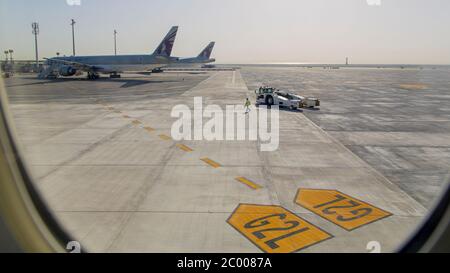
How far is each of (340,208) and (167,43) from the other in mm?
65863

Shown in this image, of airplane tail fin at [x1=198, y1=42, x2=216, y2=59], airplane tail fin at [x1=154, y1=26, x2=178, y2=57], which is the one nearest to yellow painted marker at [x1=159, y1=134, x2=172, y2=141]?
airplane tail fin at [x1=154, y1=26, x2=178, y2=57]

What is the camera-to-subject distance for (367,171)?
1144 centimetres

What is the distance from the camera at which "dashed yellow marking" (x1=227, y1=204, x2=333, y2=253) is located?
21.8 feet

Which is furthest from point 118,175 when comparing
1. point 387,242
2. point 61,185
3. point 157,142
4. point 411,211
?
point 411,211

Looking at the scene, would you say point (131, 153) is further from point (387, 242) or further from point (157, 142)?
point (387, 242)

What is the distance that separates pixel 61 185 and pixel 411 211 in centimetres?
1041

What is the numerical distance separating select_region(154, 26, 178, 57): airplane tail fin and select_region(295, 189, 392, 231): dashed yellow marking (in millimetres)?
64158

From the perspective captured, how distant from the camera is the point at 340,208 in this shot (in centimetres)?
845

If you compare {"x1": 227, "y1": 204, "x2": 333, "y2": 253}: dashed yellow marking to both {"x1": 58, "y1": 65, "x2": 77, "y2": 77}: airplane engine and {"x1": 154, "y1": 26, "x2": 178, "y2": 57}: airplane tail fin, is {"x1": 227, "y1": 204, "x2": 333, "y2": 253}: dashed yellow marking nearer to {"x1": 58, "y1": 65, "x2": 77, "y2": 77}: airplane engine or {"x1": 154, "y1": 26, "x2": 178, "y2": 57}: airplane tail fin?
{"x1": 154, "y1": 26, "x2": 178, "y2": 57}: airplane tail fin

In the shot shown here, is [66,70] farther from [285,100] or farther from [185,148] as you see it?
[185,148]

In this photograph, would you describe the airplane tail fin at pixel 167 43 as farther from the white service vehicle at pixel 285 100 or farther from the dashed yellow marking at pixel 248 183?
the dashed yellow marking at pixel 248 183

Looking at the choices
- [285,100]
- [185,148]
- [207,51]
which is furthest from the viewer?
[207,51]

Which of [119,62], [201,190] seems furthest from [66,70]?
[201,190]

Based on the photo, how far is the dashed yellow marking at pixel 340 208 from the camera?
25.5 ft
